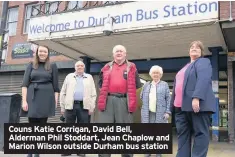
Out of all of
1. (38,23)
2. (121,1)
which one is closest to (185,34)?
(121,1)

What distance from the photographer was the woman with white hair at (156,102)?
19.8 ft

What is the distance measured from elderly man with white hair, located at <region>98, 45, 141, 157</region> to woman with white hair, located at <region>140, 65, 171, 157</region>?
5.43 ft

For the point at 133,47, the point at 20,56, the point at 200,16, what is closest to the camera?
the point at 200,16

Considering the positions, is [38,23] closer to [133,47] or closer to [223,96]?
[133,47]

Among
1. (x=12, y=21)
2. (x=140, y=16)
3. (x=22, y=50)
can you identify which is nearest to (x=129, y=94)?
(x=140, y=16)

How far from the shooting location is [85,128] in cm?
398

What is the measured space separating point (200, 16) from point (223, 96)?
502 cm

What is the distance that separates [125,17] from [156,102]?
407 centimetres

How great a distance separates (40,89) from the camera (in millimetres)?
4871

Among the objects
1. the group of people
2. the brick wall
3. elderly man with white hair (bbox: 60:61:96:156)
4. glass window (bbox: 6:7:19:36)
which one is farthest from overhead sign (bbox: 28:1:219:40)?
glass window (bbox: 6:7:19:36)

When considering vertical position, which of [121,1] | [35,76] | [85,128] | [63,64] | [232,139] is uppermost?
[121,1]

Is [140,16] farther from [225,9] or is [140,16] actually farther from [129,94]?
[129,94]

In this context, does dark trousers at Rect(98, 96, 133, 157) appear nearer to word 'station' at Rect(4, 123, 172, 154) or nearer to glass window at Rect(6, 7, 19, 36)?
word 'station' at Rect(4, 123, 172, 154)

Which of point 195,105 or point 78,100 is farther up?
point 78,100
